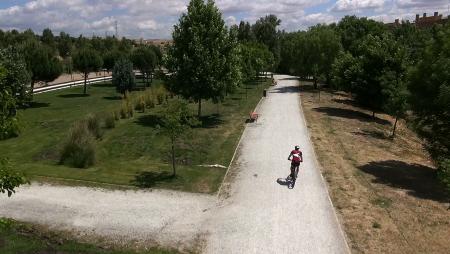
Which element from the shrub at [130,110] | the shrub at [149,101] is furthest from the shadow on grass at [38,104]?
the shrub at [130,110]

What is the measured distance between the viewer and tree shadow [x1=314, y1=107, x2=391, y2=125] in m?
35.6

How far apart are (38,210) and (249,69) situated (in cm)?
3373

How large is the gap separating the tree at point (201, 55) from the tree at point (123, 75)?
21641 millimetres

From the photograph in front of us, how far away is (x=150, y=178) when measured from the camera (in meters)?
18.0

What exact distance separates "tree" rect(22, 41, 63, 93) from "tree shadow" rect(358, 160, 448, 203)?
118 feet

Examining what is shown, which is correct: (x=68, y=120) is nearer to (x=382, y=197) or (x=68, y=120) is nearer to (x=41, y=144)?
(x=41, y=144)

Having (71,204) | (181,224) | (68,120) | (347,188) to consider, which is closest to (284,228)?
(181,224)

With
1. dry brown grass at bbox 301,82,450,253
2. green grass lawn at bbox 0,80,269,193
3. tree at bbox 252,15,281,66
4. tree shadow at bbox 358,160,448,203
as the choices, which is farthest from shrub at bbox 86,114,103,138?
tree at bbox 252,15,281,66

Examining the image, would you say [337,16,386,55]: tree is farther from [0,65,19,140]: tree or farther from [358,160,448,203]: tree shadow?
[0,65,19,140]: tree

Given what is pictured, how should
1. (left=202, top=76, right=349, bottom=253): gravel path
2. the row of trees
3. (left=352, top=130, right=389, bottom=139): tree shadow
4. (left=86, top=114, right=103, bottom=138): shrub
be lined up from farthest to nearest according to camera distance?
(left=352, top=130, right=389, bottom=139): tree shadow < (left=86, top=114, right=103, bottom=138): shrub < the row of trees < (left=202, top=76, right=349, bottom=253): gravel path

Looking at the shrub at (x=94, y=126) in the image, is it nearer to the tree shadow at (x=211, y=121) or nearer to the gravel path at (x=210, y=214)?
the tree shadow at (x=211, y=121)

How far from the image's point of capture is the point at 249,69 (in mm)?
46000

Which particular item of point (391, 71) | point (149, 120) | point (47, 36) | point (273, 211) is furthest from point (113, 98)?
point (47, 36)

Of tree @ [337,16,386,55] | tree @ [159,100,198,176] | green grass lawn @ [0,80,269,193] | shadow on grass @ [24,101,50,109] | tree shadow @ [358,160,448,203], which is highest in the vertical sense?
tree @ [337,16,386,55]
